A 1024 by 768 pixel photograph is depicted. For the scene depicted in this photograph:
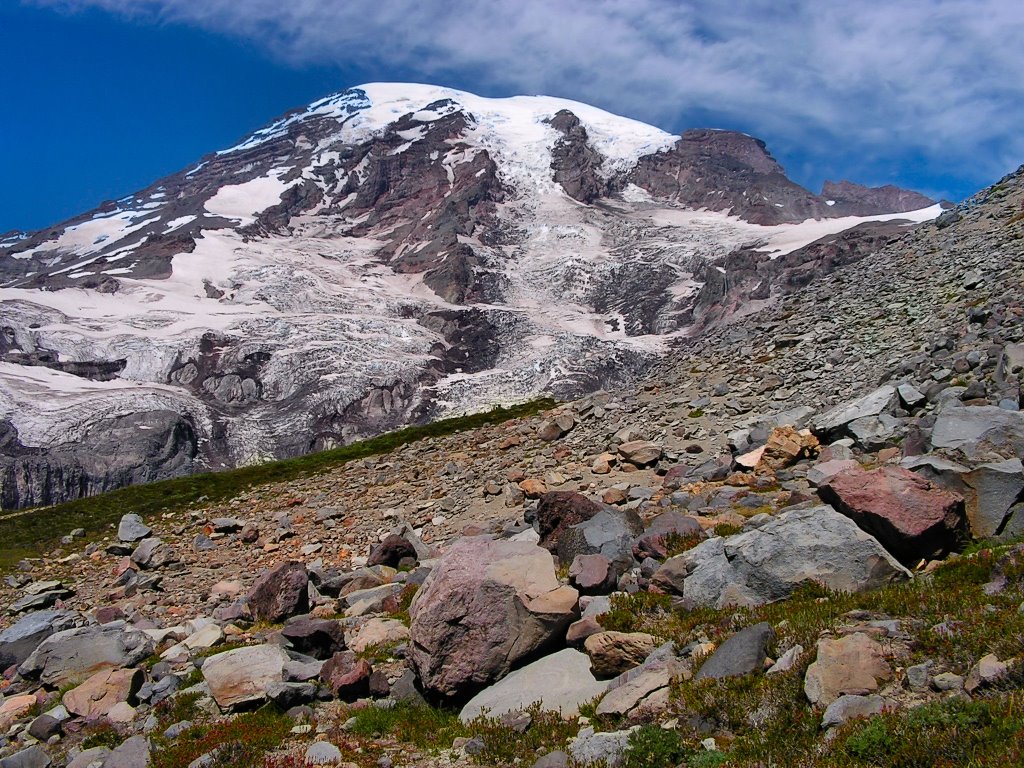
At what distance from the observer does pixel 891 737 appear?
4914 mm

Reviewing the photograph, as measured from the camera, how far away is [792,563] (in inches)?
330

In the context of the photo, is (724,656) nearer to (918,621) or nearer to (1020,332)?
(918,621)

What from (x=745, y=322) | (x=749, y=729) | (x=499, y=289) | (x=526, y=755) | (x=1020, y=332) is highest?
(x=499, y=289)

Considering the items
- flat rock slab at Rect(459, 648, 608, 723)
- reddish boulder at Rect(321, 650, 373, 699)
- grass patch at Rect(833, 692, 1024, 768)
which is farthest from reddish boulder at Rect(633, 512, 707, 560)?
grass patch at Rect(833, 692, 1024, 768)

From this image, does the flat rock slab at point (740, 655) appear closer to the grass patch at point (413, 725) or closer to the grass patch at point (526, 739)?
the grass patch at point (526, 739)

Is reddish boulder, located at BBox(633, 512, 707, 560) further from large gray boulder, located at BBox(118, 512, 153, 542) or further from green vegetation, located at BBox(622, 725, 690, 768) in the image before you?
large gray boulder, located at BBox(118, 512, 153, 542)

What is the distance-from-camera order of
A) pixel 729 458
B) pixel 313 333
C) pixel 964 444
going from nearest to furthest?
pixel 964 444
pixel 729 458
pixel 313 333

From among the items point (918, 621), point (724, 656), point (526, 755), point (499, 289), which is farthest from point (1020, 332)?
point (499, 289)

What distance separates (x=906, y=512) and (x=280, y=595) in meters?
10.6

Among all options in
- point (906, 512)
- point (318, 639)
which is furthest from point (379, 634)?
point (906, 512)

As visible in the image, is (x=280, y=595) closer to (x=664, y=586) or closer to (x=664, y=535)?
(x=664, y=535)

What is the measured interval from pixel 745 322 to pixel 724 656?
842 inches

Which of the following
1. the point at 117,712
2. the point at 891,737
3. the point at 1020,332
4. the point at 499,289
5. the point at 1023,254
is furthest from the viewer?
the point at 499,289

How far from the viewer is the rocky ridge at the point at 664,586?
628 centimetres
